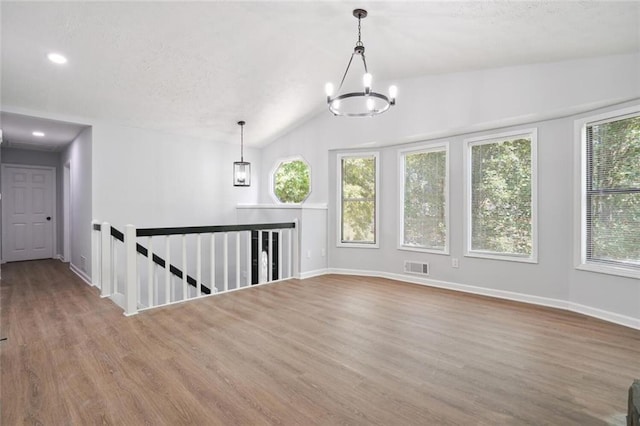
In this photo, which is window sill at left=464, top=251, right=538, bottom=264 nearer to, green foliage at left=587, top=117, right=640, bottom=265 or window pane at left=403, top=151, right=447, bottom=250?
window pane at left=403, top=151, right=447, bottom=250

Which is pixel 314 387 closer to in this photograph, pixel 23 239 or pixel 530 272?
pixel 530 272

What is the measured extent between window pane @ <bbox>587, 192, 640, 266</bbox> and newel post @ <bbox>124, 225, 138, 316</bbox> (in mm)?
4960

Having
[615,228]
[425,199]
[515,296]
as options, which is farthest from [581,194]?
[425,199]

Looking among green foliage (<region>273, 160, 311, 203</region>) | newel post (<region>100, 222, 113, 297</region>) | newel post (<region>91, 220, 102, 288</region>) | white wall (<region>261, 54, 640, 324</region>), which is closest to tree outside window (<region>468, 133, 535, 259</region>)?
white wall (<region>261, 54, 640, 324</region>)

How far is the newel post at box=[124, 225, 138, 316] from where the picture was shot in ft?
10.9

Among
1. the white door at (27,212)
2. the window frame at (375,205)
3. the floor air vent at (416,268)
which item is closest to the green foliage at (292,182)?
the window frame at (375,205)

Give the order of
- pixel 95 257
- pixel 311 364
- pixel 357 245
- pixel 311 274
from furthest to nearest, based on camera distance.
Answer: pixel 357 245 → pixel 311 274 → pixel 95 257 → pixel 311 364

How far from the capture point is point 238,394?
6.40 ft

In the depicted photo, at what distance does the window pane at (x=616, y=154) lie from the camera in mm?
3168

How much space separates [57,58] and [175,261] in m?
3.46

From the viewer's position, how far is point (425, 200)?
489 cm

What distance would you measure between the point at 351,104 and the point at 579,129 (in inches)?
123

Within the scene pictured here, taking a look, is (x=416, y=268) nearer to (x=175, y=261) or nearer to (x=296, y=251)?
(x=296, y=251)

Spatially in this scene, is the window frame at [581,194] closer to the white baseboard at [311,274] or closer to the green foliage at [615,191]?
the green foliage at [615,191]
